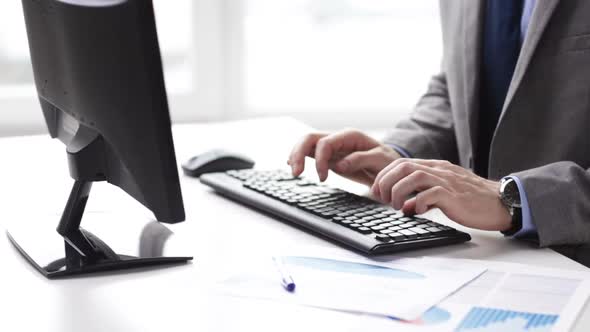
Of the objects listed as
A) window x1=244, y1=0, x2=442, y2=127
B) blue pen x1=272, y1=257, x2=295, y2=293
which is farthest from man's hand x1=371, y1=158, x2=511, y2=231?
window x1=244, y1=0, x2=442, y2=127

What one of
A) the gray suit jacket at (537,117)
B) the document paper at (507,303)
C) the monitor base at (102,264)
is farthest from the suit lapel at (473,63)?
the monitor base at (102,264)

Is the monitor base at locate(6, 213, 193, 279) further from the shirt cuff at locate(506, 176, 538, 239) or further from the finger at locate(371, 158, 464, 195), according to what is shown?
the shirt cuff at locate(506, 176, 538, 239)

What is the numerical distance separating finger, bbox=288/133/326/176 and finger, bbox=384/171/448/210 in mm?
282

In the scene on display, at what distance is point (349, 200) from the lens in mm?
1308

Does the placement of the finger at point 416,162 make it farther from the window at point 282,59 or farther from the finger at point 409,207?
the window at point 282,59

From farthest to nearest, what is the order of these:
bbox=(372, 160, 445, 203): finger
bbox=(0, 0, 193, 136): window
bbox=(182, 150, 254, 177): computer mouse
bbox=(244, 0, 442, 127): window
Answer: bbox=(244, 0, 442, 127): window → bbox=(0, 0, 193, 136): window → bbox=(182, 150, 254, 177): computer mouse → bbox=(372, 160, 445, 203): finger

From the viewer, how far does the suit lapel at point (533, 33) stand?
142 cm

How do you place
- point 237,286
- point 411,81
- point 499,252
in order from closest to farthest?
1. point 237,286
2. point 499,252
3. point 411,81

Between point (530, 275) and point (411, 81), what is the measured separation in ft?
7.02

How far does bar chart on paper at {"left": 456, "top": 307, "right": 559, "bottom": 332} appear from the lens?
88 cm

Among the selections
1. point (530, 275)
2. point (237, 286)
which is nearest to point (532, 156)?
point (530, 275)

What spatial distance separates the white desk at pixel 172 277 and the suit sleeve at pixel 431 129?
0.60ft

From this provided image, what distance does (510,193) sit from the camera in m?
1.19

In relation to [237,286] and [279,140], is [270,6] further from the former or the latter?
[237,286]
